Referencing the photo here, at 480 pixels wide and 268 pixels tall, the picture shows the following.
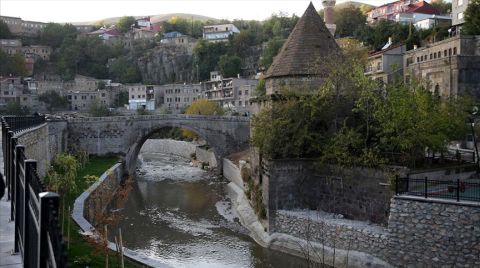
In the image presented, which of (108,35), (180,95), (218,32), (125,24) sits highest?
(125,24)

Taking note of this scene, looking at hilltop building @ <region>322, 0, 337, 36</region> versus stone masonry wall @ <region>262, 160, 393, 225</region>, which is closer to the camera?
stone masonry wall @ <region>262, 160, 393, 225</region>

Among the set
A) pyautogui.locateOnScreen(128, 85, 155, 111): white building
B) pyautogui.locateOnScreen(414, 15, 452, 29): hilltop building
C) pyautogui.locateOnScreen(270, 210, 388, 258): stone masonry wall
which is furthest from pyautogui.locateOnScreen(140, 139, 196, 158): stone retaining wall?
pyautogui.locateOnScreen(270, 210, 388, 258): stone masonry wall

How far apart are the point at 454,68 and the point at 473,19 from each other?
1069 cm

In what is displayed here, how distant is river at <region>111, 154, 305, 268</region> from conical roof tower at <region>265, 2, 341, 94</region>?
732cm

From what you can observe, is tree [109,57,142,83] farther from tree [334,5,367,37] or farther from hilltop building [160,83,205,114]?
tree [334,5,367,37]

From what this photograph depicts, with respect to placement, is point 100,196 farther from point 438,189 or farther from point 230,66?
point 230,66

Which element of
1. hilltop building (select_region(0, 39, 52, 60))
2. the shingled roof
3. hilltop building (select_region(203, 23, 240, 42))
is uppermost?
hilltop building (select_region(203, 23, 240, 42))

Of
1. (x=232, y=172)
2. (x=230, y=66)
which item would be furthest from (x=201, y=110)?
(x=232, y=172)

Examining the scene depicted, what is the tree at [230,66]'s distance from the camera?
279ft

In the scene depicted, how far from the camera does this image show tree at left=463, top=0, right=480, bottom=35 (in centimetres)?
4072

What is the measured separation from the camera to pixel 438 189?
1788 cm

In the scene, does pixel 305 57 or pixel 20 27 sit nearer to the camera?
pixel 305 57

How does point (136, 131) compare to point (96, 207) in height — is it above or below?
above

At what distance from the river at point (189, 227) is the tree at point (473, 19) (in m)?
23.4
